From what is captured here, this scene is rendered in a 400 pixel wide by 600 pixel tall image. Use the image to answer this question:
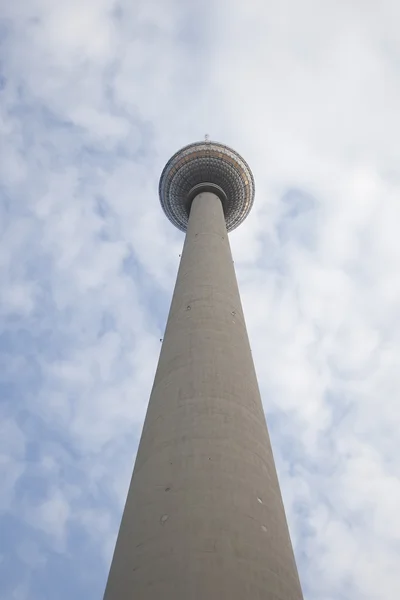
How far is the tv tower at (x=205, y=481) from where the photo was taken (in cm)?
921

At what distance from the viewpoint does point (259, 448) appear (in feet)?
41.8

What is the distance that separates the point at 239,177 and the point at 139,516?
24678mm

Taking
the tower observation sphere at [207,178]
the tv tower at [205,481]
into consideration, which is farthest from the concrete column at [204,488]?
the tower observation sphere at [207,178]

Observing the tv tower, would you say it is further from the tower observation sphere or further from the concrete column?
the tower observation sphere

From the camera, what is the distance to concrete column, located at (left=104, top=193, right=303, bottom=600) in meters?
A: 9.19

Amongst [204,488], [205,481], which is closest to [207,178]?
[205,481]

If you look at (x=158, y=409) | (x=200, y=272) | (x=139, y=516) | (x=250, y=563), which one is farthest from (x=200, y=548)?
(x=200, y=272)

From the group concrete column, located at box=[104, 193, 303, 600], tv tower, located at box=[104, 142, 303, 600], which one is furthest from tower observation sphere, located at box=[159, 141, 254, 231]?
concrete column, located at box=[104, 193, 303, 600]

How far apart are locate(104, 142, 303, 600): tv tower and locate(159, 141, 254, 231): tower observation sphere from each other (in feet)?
44.7

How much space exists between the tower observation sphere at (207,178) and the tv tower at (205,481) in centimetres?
1362

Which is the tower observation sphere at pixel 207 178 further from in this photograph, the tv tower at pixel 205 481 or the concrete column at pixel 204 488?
the concrete column at pixel 204 488

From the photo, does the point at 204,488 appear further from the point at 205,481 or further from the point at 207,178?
the point at 207,178

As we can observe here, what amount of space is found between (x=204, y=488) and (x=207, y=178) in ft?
77.2

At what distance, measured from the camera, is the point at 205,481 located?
1090 cm
